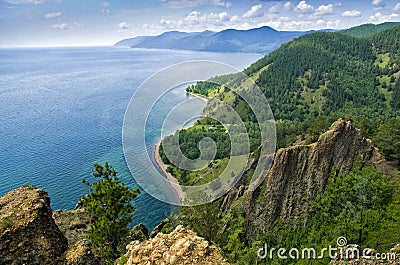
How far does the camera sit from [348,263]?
458 inches

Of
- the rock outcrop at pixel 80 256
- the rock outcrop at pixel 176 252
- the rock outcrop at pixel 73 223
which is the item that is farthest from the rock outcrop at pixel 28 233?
the rock outcrop at pixel 73 223

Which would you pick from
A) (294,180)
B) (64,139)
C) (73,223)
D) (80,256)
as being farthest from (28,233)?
(64,139)

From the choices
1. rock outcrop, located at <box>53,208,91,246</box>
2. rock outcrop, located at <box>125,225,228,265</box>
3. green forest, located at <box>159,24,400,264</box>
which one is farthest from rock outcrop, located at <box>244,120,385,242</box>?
rock outcrop, located at <box>125,225,228,265</box>

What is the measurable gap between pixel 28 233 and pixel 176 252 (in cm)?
561

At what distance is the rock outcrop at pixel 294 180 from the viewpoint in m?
27.2

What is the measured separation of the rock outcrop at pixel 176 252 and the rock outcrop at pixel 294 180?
64.0ft

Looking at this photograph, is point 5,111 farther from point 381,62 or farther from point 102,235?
point 381,62

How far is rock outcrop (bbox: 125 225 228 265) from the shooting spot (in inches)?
302

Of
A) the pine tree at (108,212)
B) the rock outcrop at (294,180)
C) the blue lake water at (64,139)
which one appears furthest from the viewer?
the blue lake water at (64,139)

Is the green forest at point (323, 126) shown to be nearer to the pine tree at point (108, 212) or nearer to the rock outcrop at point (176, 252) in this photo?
the pine tree at point (108, 212)

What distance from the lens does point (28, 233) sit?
10094mm

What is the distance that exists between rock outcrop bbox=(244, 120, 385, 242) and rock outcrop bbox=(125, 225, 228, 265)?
19.5 meters

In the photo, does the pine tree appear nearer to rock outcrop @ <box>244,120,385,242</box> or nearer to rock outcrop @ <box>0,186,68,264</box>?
rock outcrop @ <box>0,186,68,264</box>

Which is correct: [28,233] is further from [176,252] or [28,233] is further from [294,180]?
[294,180]
